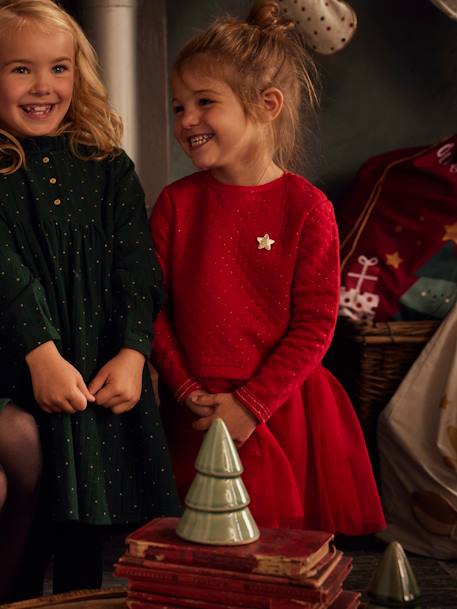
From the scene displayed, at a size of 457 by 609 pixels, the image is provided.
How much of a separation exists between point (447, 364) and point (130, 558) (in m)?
1.32

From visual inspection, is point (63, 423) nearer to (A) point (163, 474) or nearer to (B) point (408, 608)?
(A) point (163, 474)

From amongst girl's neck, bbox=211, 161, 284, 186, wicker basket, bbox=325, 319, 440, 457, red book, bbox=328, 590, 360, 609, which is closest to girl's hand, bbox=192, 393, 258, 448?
girl's neck, bbox=211, 161, 284, 186

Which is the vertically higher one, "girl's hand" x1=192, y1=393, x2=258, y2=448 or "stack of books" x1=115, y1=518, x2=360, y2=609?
"stack of books" x1=115, y1=518, x2=360, y2=609

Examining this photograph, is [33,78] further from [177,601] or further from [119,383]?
[177,601]

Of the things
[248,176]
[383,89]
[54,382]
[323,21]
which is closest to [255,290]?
[248,176]

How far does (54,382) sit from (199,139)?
→ 53cm

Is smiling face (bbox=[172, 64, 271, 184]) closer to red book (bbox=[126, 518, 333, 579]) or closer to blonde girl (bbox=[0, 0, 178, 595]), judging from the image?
blonde girl (bbox=[0, 0, 178, 595])

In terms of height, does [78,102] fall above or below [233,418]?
above

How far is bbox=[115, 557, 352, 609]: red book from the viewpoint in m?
1.10

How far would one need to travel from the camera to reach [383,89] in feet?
9.22

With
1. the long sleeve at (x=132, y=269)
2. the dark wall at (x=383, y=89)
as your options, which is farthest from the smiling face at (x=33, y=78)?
the dark wall at (x=383, y=89)

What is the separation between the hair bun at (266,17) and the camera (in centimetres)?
196

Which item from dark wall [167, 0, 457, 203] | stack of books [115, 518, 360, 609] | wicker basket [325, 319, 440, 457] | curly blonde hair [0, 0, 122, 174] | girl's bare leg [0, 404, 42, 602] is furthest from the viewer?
dark wall [167, 0, 457, 203]

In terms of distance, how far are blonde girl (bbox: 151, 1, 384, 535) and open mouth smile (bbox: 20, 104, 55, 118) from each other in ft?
0.83
